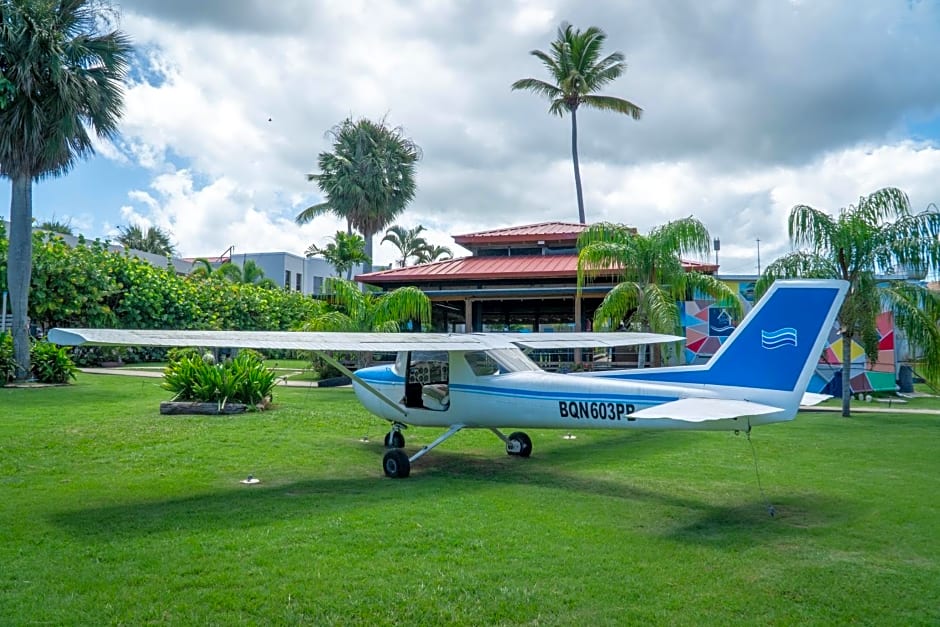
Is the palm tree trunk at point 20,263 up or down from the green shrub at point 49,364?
up

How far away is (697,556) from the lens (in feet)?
17.9

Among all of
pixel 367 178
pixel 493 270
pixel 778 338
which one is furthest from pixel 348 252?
pixel 778 338

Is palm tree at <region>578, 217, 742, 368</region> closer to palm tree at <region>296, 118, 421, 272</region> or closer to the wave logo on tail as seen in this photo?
the wave logo on tail

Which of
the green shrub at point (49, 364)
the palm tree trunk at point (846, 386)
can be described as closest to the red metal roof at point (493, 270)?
the palm tree trunk at point (846, 386)

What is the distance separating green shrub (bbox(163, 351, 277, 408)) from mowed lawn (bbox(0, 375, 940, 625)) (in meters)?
3.47

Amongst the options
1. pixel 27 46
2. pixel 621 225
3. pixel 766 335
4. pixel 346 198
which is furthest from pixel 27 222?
pixel 346 198

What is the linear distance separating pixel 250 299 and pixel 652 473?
109 ft

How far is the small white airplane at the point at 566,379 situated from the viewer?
698 centimetres

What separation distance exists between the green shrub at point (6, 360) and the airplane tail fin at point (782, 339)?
64.9 ft

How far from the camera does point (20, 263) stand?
19.9 metres

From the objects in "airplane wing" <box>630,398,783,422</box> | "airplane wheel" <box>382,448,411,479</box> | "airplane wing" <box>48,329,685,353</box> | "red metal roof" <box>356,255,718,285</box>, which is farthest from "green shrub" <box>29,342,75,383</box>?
"airplane wing" <box>630,398,783,422</box>

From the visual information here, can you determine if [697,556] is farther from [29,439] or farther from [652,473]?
[29,439]

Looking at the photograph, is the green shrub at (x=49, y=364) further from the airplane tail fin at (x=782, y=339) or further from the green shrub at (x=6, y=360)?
the airplane tail fin at (x=782, y=339)

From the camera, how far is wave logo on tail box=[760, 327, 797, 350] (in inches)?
283
